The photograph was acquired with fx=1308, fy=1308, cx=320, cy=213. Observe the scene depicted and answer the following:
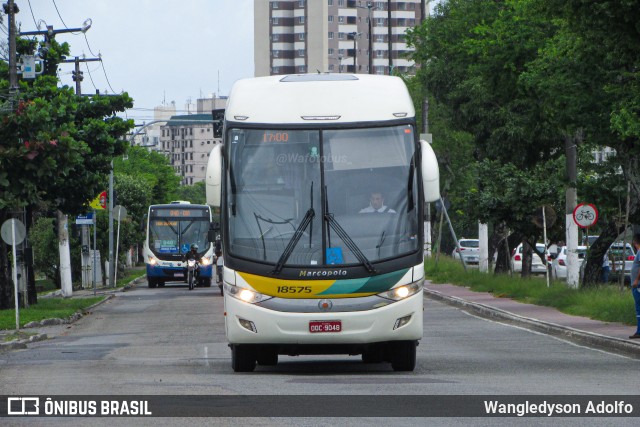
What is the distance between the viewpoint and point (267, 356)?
17406 millimetres

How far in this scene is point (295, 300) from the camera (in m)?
15.9

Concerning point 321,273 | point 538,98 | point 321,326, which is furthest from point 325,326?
point 538,98

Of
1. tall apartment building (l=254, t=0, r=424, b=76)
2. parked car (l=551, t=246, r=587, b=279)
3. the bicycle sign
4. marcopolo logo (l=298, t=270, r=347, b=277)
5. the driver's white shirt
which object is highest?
tall apartment building (l=254, t=0, r=424, b=76)

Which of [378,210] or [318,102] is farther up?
[318,102]

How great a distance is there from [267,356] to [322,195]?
250cm

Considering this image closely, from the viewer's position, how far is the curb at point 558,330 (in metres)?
20.6

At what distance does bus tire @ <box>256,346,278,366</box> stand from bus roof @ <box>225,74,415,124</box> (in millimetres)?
2875

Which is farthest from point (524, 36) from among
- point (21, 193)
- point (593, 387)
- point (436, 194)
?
point (593, 387)

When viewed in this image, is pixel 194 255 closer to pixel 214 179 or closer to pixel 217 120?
pixel 217 120

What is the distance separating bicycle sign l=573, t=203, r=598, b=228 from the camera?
3153 cm

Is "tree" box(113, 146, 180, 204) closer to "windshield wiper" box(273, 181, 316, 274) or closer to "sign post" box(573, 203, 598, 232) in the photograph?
"sign post" box(573, 203, 598, 232)

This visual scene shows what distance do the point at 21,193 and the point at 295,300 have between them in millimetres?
17056

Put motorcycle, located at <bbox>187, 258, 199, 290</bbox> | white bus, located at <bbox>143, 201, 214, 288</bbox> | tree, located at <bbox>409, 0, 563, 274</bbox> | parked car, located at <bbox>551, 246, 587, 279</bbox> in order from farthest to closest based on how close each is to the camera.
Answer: white bus, located at <bbox>143, 201, 214, 288</bbox> → parked car, located at <bbox>551, 246, 587, 279</bbox> → motorcycle, located at <bbox>187, 258, 199, 290</bbox> → tree, located at <bbox>409, 0, 563, 274</bbox>

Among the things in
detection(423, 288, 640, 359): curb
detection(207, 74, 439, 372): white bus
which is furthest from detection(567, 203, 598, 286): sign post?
detection(207, 74, 439, 372): white bus
